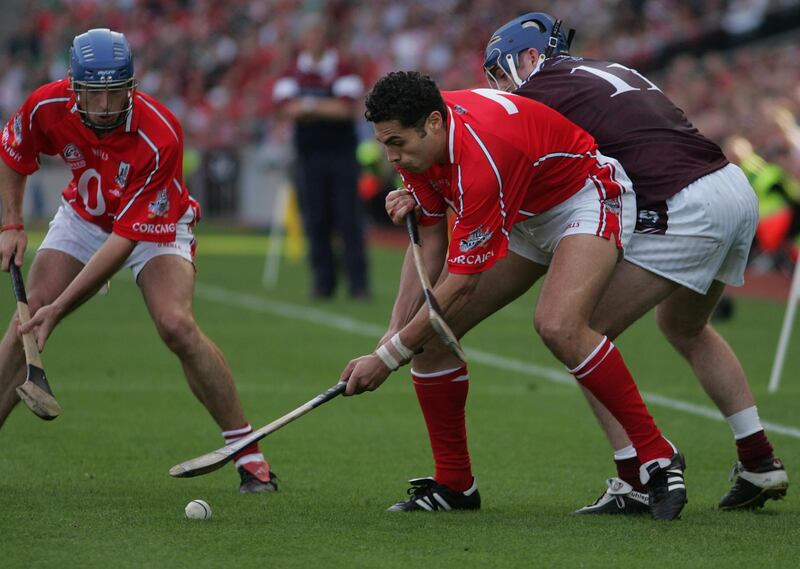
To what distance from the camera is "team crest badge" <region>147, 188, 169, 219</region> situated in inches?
232

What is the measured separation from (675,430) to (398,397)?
6.32ft

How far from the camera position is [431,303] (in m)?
5.16

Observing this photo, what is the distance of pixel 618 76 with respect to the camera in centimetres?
574

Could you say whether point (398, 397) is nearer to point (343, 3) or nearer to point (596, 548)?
point (596, 548)

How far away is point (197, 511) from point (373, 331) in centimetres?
656

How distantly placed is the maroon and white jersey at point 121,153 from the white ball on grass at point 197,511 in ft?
3.72

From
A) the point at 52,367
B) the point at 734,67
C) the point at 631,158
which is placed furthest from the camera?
the point at 734,67

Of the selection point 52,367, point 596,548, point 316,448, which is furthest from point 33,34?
point 596,548

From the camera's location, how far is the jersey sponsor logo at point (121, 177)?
5.88 metres

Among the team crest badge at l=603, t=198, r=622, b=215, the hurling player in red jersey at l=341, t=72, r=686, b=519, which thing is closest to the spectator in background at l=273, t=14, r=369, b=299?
the hurling player in red jersey at l=341, t=72, r=686, b=519

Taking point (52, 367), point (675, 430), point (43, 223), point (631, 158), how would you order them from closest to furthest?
point (631, 158), point (675, 430), point (52, 367), point (43, 223)

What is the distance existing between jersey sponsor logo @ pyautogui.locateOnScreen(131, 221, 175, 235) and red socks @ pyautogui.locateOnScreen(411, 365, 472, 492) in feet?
3.87

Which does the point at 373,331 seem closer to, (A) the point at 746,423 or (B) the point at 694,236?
(A) the point at 746,423

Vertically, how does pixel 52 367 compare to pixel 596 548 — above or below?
below
